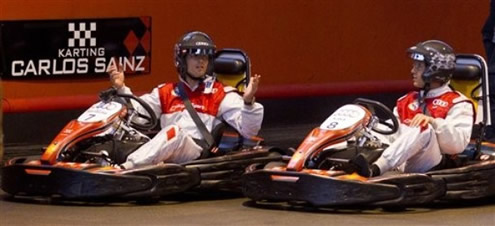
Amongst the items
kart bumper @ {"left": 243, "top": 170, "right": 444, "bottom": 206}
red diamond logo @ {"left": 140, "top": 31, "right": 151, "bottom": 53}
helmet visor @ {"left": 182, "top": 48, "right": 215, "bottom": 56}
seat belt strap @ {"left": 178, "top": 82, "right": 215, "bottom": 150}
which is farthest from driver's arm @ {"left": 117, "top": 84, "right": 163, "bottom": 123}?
red diamond logo @ {"left": 140, "top": 31, "right": 151, "bottom": 53}

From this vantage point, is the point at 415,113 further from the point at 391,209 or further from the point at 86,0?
the point at 86,0

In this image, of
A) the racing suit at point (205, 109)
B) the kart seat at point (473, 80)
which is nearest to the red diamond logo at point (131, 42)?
the racing suit at point (205, 109)

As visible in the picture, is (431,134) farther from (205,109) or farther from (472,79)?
(205,109)

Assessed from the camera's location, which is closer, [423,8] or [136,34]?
[136,34]

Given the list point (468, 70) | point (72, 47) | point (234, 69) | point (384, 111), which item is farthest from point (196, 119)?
point (72, 47)

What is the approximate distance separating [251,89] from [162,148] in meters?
0.60

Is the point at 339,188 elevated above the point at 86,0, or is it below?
below

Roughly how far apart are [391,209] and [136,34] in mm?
3830

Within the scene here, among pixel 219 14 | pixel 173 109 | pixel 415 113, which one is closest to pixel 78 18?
pixel 219 14

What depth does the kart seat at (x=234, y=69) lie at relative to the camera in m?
9.51

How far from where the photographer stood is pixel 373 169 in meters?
8.34

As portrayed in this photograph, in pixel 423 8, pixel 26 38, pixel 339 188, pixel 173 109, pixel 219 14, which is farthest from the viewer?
pixel 423 8

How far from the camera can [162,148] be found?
8625 mm

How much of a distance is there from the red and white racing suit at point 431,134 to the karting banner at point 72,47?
3.33 meters
